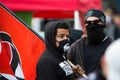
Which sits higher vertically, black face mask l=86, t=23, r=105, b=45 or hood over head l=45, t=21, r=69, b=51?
hood over head l=45, t=21, r=69, b=51

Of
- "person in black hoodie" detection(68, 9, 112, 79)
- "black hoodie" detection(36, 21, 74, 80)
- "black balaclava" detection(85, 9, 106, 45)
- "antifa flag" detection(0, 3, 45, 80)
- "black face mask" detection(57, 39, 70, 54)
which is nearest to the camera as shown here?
"black hoodie" detection(36, 21, 74, 80)

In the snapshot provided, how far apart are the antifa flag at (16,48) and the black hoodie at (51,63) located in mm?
626

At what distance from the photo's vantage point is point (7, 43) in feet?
18.0

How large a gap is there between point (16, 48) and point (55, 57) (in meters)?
0.79

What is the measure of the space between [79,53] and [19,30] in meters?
0.65

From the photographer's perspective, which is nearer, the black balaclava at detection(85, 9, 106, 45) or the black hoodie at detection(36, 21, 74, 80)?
the black hoodie at detection(36, 21, 74, 80)

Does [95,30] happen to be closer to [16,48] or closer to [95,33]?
[95,33]

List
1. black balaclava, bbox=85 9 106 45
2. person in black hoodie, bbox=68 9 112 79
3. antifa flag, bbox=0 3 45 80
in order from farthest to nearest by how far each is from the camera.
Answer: black balaclava, bbox=85 9 106 45 → person in black hoodie, bbox=68 9 112 79 → antifa flag, bbox=0 3 45 80

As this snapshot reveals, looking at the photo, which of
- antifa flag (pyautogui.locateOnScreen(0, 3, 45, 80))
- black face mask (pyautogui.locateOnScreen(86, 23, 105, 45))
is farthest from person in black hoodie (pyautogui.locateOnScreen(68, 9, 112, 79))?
antifa flag (pyautogui.locateOnScreen(0, 3, 45, 80))

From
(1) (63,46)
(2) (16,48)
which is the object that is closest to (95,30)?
(2) (16,48)

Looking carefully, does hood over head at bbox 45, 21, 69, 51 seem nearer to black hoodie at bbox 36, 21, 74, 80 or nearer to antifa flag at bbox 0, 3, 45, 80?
black hoodie at bbox 36, 21, 74, 80

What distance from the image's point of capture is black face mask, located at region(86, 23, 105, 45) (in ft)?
18.9

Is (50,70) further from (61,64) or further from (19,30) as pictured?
(19,30)

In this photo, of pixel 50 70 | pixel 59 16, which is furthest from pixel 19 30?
pixel 59 16
